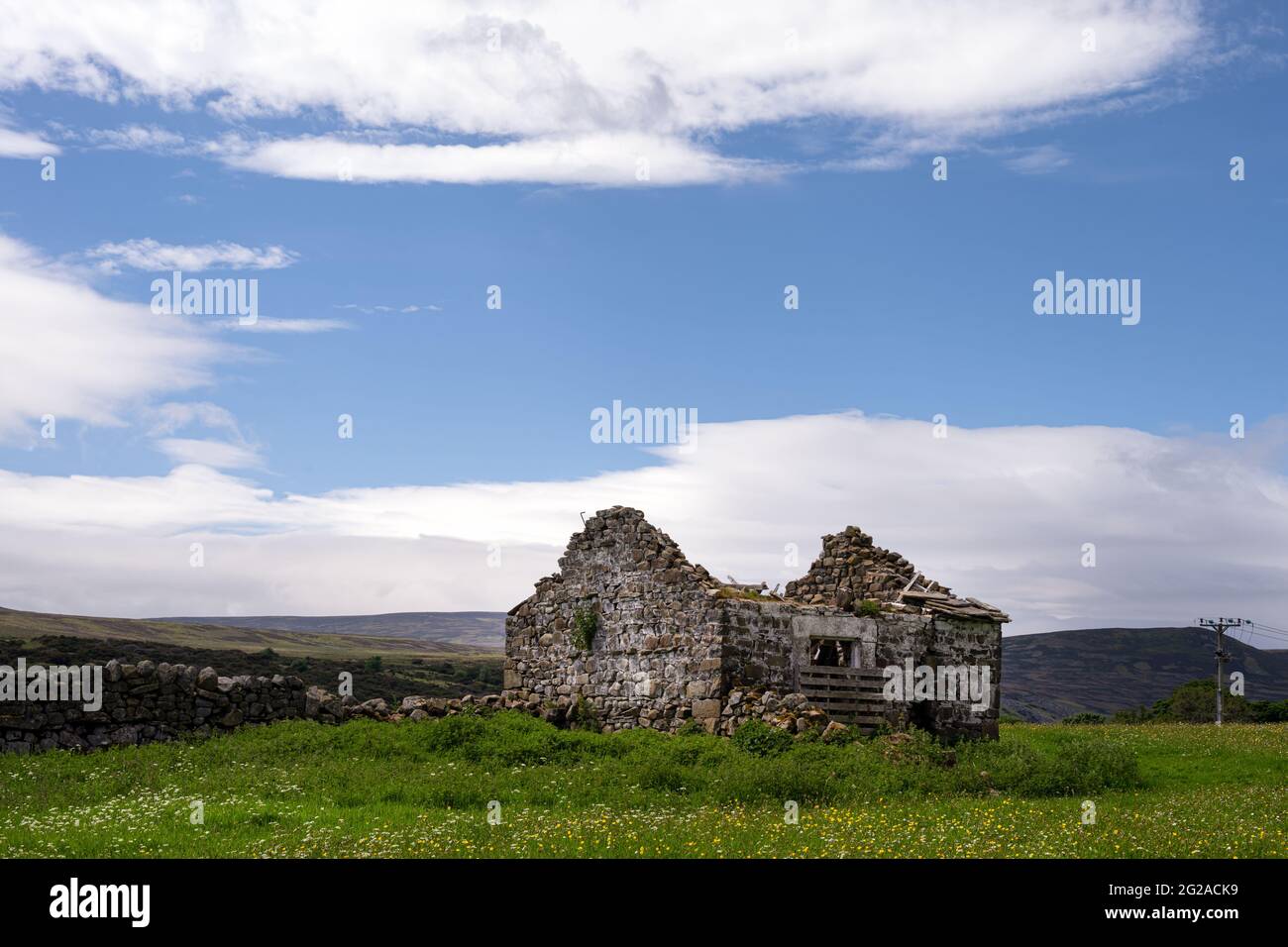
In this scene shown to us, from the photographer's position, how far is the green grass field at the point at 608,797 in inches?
515

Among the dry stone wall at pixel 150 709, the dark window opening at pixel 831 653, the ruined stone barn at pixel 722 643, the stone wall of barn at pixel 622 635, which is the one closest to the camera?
the dry stone wall at pixel 150 709

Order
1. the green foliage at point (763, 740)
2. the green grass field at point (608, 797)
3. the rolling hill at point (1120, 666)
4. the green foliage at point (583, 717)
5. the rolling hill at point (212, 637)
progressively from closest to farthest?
the green grass field at point (608, 797) < the green foliage at point (763, 740) < the green foliage at point (583, 717) < the rolling hill at point (212, 637) < the rolling hill at point (1120, 666)

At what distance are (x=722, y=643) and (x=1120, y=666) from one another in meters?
145

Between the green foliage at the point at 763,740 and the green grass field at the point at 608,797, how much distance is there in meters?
0.25

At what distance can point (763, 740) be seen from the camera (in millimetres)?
21406

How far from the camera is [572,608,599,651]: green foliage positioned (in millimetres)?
27453

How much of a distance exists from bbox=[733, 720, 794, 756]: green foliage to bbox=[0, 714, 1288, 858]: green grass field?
254mm

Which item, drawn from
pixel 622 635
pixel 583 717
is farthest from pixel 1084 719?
pixel 583 717

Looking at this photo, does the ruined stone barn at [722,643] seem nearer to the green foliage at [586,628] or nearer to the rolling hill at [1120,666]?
the green foliage at [586,628]

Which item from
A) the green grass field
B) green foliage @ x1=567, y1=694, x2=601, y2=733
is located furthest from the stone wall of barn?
the green grass field

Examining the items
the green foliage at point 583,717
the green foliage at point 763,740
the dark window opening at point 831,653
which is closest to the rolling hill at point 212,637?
the green foliage at point 583,717

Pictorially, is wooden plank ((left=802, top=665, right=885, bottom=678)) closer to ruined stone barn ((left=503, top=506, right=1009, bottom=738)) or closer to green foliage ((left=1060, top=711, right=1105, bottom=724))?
ruined stone barn ((left=503, top=506, right=1009, bottom=738))

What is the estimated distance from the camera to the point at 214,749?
→ 69.8ft
